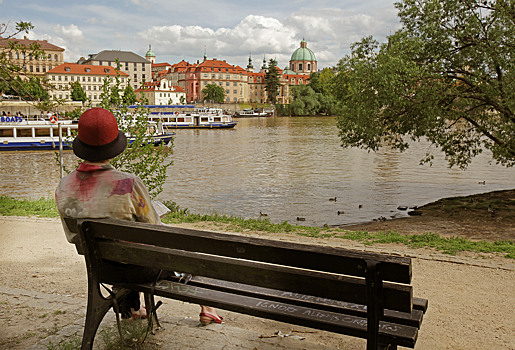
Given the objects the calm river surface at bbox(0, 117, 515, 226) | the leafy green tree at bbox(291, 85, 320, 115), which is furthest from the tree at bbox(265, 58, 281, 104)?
the calm river surface at bbox(0, 117, 515, 226)

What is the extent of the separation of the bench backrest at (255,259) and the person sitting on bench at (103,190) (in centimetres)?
15

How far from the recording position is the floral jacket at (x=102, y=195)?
3.19m

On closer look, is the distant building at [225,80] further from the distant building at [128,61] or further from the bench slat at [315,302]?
the bench slat at [315,302]

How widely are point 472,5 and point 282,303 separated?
11999 millimetres

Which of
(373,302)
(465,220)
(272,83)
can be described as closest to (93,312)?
(373,302)

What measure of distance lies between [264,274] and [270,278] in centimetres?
4

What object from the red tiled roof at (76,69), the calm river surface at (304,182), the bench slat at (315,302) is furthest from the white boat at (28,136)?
the red tiled roof at (76,69)

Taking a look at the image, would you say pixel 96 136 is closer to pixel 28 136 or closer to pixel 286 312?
pixel 286 312

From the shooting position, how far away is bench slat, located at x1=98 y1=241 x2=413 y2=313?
8.08 ft

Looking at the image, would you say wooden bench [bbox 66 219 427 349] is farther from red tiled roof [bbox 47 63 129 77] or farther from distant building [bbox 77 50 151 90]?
distant building [bbox 77 50 151 90]

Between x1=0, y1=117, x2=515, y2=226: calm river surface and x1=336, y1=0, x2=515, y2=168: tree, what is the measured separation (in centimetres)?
269

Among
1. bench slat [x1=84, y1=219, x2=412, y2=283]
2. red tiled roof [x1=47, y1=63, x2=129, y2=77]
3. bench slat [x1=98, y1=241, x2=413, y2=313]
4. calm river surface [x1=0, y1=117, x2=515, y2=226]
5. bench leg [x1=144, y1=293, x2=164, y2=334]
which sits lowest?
calm river surface [x1=0, y1=117, x2=515, y2=226]

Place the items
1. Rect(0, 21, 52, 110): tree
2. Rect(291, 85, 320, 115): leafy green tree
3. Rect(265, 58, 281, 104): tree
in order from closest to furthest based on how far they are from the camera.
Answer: Rect(0, 21, 52, 110): tree
Rect(291, 85, 320, 115): leafy green tree
Rect(265, 58, 281, 104): tree

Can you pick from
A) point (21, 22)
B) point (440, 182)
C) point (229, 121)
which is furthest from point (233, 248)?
point (229, 121)
